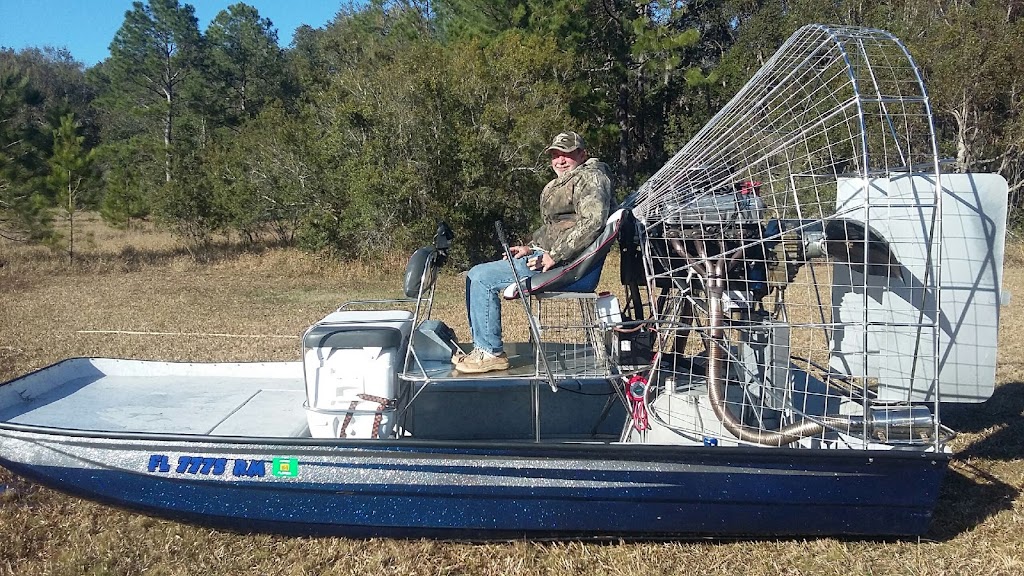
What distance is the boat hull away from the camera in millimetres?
3691

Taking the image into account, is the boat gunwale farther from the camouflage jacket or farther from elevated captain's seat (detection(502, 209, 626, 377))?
the camouflage jacket

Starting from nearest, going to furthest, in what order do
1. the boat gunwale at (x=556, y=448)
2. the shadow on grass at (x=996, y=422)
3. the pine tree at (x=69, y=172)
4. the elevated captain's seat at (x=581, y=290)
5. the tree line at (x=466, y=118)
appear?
the boat gunwale at (x=556, y=448) < the elevated captain's seat at (x=581, y=290) < the shadow on grass at (x=996, y=422) < the tree line at (x=466, y=118) < the pine tree at (x=69, y=172)

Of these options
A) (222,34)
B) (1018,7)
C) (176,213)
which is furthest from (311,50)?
(1018,7)

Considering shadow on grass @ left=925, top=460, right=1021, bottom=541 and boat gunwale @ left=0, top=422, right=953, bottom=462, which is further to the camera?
shadow on grass @ left=925, top=460, right=1021, bottom=541

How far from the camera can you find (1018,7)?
20.2 m

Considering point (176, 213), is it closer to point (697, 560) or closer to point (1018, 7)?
point (697, 560)

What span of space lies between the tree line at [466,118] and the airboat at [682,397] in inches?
465

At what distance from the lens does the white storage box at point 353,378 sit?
13.5 ft

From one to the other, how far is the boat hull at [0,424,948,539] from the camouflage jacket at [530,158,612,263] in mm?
1167

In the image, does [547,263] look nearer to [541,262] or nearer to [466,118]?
[541,262]

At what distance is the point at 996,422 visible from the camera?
19.7ft

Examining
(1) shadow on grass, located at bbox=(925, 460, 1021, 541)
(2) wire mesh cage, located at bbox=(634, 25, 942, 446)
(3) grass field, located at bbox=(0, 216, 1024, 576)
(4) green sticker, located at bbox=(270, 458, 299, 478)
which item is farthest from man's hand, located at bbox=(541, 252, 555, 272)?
(1) shadow on grass, located at bbox=(925, 460, 1021, 541)

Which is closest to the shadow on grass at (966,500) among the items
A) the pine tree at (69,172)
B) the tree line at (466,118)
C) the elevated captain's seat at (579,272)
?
the elevated captain's seat at (579,272)

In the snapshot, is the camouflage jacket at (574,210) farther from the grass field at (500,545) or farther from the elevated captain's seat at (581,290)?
the grass field at (500,545)
